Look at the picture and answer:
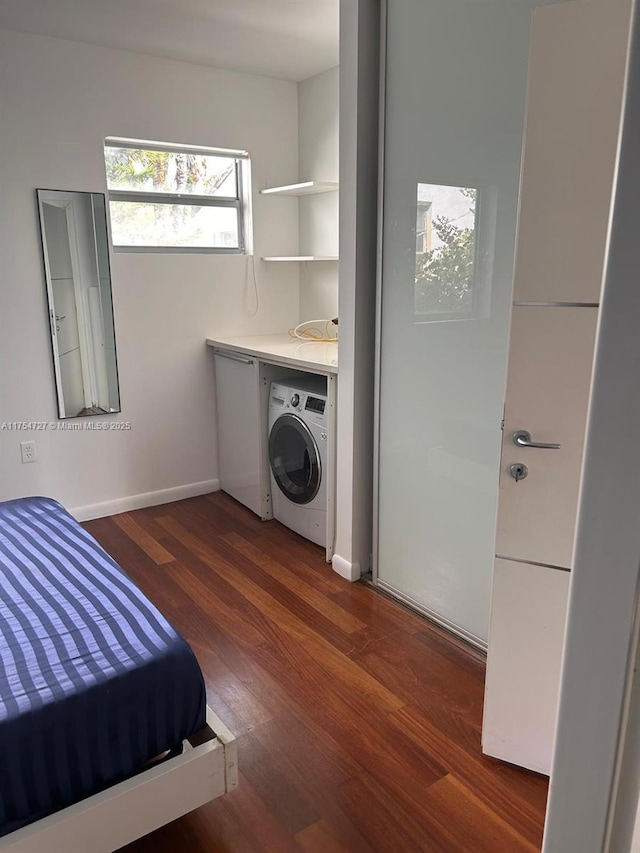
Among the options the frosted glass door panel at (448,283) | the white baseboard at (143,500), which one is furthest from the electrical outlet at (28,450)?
the frosted glass door panel at (448,283)

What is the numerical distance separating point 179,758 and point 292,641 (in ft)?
3.34

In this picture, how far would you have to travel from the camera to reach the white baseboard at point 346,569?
10.0 feet

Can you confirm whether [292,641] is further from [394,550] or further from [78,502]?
[78,502]

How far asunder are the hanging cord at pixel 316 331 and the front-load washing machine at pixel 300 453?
0.56 meters

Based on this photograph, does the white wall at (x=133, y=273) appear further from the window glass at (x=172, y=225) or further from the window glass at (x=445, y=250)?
the window glass at (x=445, y=250)

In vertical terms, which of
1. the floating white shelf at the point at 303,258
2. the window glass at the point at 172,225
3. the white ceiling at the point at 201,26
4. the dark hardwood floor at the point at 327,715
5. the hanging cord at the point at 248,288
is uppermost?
the white ceiling at the point at 201,26

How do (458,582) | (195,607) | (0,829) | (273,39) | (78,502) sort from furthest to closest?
1. (78,502)
2. (273,39)
3. (195,607)
4. (458,582)
5. (0,829)

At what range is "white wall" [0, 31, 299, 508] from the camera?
10.7ft

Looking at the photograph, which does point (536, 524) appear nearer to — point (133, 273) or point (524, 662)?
point (524, 662)

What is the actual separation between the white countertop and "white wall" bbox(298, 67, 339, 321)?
0.32 metres

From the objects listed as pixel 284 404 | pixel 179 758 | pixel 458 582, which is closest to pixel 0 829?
pixel 179 758

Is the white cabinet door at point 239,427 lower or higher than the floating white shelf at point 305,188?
lower

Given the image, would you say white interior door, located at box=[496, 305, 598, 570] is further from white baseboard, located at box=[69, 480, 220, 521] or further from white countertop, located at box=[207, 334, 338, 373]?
white baseboard, located at box=[69, 480, 220, 521]

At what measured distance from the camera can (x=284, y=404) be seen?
345 cm
